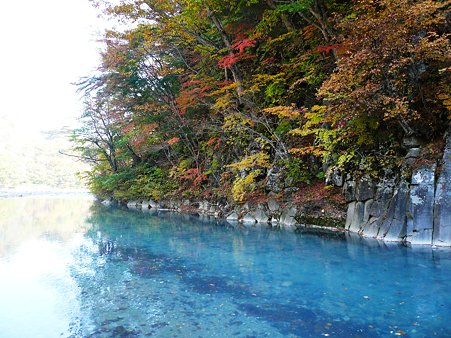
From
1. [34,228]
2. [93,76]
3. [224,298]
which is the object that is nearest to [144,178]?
[93,76]

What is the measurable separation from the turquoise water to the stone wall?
45 centimetres

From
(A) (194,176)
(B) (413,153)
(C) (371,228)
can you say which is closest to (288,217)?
(C) (371,228)

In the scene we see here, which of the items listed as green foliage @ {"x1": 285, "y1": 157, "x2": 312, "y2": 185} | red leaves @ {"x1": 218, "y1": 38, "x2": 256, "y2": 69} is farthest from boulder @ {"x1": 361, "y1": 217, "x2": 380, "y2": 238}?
red leaves @ {"x1": 218, "y1": 38, "x2": 256, "y2": 69}

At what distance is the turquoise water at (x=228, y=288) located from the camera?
11.7ft

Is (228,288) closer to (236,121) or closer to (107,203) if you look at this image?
(236,121)

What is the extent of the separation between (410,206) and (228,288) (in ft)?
14.3

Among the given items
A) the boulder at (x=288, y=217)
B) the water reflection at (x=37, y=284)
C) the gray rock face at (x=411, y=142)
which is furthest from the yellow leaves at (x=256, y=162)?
the water reflection at (x=37, y=284)

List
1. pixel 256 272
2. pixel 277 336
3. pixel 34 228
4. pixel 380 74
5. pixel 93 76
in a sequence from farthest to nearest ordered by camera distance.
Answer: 1. pixel 93 76
2. pixel 34 228
3. pixel 380 74
4. pixel 256 272
5. pixel 277 336

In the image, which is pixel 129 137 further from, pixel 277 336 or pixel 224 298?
pixel 277 336

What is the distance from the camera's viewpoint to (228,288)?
15.9ft

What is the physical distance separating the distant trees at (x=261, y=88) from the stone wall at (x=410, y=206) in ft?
1.85

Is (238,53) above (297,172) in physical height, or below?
above

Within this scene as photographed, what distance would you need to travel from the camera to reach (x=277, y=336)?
330 centimetres

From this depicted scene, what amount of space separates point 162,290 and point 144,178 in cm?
1403
